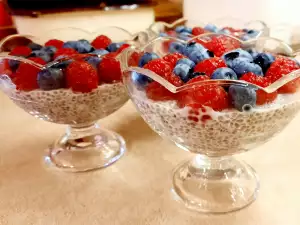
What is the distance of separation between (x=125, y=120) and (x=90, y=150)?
13 cm

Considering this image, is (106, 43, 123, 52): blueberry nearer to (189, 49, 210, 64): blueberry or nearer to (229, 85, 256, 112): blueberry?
(189, 49, 210, 64): blueberry

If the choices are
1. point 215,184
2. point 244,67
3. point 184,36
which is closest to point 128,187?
point 215,184

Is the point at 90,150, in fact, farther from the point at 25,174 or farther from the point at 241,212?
the point at 241,212

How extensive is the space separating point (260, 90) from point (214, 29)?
0.44 m

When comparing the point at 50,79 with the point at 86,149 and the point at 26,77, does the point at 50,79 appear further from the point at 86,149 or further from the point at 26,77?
the point at 86,149

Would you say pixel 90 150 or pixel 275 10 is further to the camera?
pixel 275 10

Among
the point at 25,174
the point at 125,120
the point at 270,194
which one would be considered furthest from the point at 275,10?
the point at 25,174

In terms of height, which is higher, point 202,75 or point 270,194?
point 202,75

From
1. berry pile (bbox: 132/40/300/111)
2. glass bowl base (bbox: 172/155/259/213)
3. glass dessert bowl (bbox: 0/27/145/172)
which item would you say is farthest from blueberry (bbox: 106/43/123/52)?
glass bowl base (bbox: 172/155/259/213)

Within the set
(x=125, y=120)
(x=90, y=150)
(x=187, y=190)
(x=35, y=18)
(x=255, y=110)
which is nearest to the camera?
(x=255, y=110)

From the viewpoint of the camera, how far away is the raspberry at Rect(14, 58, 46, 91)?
0.53 m

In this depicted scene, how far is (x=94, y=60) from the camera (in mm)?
540

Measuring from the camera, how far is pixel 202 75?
0.45m

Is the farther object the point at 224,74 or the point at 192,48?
the point at 192,48
